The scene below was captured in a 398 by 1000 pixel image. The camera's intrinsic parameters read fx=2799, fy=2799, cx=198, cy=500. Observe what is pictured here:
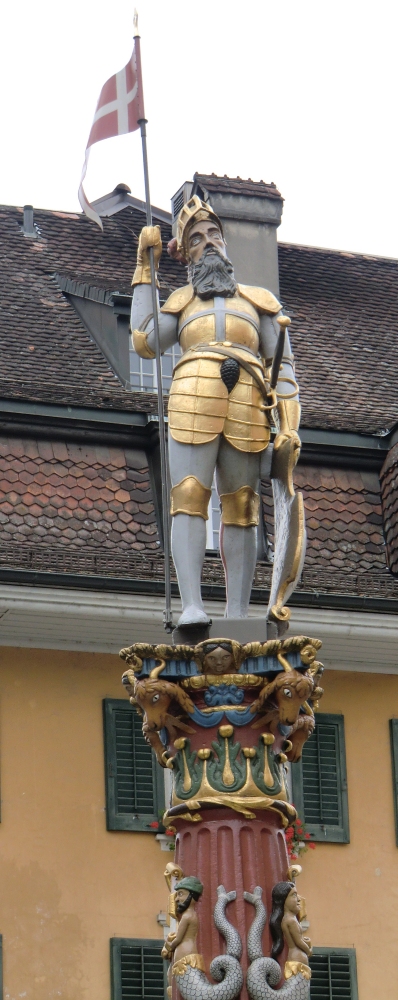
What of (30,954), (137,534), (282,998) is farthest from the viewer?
(137,534)

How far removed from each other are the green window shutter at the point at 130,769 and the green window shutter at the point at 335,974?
6.40ft

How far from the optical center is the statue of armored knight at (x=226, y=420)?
15.6 meters

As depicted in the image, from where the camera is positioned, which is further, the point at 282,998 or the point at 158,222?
the point at 158,222

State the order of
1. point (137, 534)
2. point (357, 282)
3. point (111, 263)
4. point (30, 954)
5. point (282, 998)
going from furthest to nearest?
point (357, 282) → point (111, 263) → point (137, 534) → point (30, 954) → point (282, 998)

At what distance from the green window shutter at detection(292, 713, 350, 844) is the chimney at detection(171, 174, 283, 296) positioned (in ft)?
17.3

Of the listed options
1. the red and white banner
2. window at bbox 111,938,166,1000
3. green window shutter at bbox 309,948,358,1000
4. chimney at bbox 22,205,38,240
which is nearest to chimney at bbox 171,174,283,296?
chimney at bbox 22,205,38,240

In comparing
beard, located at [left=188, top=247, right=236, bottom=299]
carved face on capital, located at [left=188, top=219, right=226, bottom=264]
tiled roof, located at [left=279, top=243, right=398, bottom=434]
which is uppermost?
tiled roof, located at [left=279, top=243, right=398, bottom=434]

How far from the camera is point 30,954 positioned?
24.0 m

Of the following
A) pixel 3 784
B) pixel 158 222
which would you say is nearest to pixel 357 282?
pixel 158 222

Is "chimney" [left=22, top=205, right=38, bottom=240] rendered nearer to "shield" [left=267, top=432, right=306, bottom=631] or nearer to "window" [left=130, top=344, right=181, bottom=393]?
"window" [left=130, top=344, right=181, bottom=393]

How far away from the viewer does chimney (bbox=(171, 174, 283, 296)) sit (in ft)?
94.9

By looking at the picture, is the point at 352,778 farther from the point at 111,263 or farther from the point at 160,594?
the point at 111,263

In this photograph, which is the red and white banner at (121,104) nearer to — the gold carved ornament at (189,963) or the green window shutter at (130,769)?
the gold carved ornament at (189,963)

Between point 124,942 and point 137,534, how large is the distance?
3.74m
